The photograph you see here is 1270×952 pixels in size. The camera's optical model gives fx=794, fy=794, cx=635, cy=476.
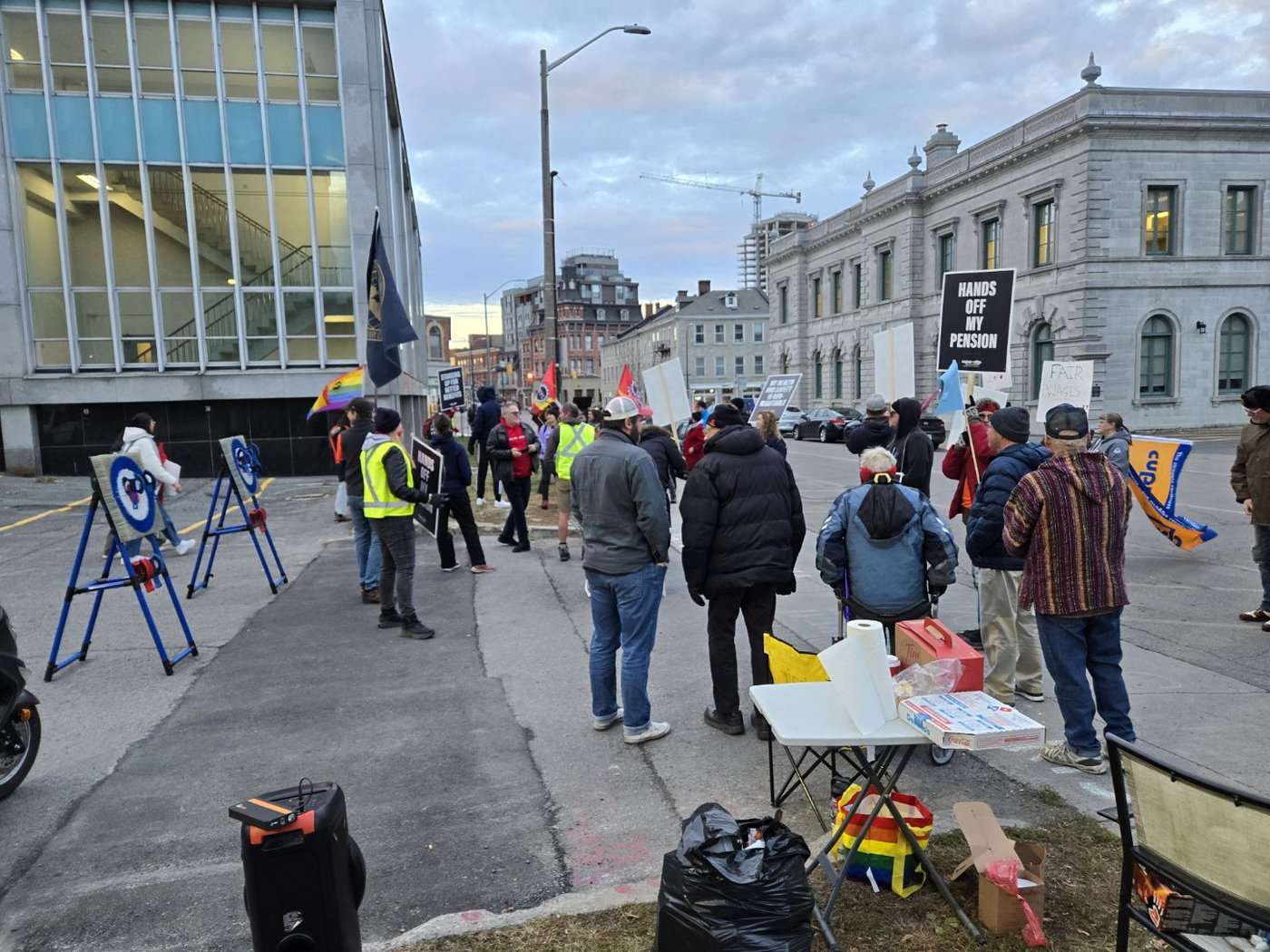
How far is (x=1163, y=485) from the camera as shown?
9.62m

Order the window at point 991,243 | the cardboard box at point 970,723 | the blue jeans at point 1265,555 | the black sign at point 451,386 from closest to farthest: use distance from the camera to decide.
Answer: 1. the cardboard box at point 970,723
2. the blue jeans at point 1265,555
3. the black sign at point 451,386
4. the window at point 991,243

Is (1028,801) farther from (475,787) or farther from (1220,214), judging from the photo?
(1220,214)

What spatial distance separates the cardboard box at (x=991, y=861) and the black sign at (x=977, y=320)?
4796 millimetres

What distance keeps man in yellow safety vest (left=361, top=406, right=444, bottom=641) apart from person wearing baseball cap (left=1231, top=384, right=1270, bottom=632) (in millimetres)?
7236

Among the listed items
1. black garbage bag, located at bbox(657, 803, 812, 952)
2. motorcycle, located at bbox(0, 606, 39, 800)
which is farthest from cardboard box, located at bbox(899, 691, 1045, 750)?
motorcycle, located at bbox(0, 606, 39, 800)

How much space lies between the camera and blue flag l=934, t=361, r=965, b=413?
7.21 m

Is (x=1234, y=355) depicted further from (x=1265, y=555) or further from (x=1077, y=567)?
(x=1077, y=567)

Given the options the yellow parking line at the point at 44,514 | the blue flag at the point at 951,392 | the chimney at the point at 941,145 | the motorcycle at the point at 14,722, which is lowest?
the yellow parking line at the point at 44,514

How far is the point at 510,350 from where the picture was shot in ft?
456

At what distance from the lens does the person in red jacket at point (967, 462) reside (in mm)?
6402

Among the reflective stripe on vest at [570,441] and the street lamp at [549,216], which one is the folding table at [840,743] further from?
the street lamp at [549,216]

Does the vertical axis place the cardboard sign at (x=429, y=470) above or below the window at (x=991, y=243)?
below

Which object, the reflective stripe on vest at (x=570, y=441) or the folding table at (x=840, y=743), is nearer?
the folding table at (x=840, y=743)

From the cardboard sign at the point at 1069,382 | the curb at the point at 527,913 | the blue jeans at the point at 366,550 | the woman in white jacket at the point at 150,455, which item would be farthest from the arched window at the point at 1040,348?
the curb at the point at 527,913
